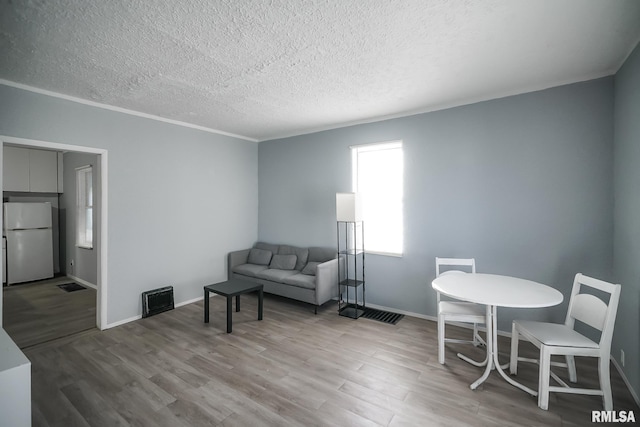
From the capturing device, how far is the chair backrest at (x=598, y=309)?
6.37 ft

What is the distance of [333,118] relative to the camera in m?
4.09

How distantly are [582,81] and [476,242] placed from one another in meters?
1.86

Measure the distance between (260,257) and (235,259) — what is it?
416 mm

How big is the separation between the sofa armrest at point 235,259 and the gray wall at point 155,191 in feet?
0.39

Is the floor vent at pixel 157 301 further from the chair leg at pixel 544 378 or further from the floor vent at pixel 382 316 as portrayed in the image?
the chair leg at pixel 544 378

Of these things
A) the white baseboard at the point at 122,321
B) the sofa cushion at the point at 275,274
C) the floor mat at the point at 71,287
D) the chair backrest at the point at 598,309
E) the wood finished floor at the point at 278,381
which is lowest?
the wood finished floor at the point at 278,381

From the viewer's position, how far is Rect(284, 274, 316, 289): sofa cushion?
3.93m

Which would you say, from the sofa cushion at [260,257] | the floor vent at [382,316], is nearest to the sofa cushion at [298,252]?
the sofa cushion at [260,257]

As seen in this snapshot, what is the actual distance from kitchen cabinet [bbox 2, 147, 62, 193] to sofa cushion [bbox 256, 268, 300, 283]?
492 cm

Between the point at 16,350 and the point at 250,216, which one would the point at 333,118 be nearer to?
the point at 250,216

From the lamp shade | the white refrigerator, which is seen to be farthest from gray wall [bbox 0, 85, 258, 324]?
the white refrigerator

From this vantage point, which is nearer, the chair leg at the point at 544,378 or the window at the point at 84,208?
the chair leg at the point at 544,378

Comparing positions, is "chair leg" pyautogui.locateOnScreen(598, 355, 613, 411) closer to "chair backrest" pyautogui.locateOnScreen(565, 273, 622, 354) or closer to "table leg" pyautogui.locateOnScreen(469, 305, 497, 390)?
"chair backrest" pyautogui.locateOnScreen(565, 273, 622, 354)

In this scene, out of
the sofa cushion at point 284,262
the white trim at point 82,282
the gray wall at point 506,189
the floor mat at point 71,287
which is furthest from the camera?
the white trim at point 82,282
